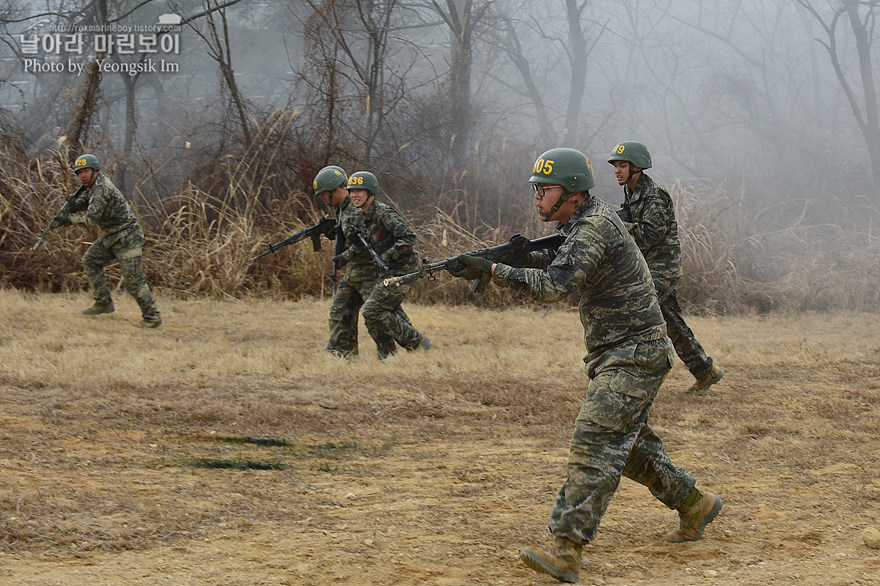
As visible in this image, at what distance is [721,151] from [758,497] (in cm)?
1939

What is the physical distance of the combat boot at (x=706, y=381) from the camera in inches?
304

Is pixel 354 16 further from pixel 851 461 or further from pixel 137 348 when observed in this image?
pixel 851 461

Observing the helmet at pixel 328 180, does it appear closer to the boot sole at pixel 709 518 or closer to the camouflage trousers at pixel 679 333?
the camouflage trousers at pixel 679 333

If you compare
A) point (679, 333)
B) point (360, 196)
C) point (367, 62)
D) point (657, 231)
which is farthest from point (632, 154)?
point (367, 62)

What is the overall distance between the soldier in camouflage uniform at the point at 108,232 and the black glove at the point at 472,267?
23.8ft

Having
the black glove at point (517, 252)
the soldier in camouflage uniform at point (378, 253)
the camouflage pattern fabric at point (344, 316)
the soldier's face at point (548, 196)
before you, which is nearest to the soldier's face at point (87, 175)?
the camouflage pattern fabric at point (344, 316)

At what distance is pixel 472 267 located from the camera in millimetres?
4047

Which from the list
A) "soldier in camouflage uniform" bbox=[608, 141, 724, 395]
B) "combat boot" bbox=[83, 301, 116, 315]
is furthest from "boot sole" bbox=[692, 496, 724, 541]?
"combat boot" bbox=[83, 301, 116, 315]

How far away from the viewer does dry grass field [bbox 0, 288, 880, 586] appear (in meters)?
4.03

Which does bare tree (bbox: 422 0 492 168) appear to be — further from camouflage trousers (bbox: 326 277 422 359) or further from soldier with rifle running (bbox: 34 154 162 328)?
camouflage trousers (bbox: 326 277 422 359)

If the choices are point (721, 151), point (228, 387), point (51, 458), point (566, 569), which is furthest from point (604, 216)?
point (721, 151)

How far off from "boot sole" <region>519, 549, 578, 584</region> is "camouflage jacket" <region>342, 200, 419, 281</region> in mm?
4927

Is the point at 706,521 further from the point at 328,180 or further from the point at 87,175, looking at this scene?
the point at 87,175

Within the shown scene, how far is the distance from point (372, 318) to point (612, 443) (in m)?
5.06
